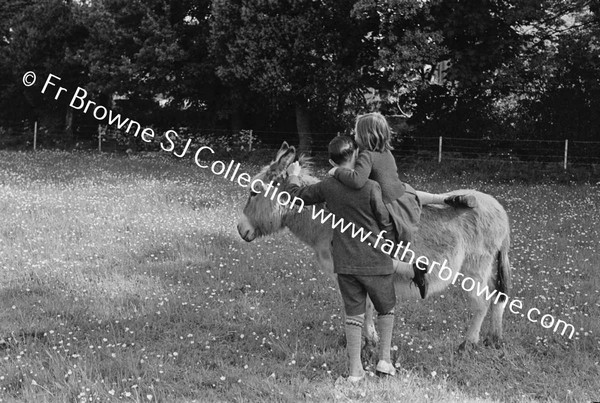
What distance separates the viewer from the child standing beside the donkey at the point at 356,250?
538cm

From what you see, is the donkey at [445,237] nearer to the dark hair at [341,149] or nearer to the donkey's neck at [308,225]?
the donkey's neck at [308,225]

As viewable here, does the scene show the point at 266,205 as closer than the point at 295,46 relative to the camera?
Yes

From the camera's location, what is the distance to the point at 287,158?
6.41 meters

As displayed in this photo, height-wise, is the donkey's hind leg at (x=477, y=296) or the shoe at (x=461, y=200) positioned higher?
the shoe at (x=461, y=200)

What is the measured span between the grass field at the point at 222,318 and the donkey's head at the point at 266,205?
1.15 meters

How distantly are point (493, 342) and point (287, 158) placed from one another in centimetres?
303

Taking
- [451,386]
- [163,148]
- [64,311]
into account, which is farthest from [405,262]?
[163,148]

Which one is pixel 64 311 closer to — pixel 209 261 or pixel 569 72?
pixel 209 261

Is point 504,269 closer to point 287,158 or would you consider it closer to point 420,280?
point 420,280

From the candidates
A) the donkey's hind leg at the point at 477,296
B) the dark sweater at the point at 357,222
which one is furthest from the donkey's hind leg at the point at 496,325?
the dark sweater at the point at 357,222

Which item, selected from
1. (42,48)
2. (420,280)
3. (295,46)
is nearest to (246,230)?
(420,280)

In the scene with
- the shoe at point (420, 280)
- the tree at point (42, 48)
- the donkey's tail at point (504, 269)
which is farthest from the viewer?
the tree at point (42, 48)

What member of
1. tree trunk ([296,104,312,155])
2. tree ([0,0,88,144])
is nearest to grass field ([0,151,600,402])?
tree trunk ([296,104,312,155])

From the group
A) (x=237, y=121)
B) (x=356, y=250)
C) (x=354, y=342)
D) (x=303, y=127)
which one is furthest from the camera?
(x=237, y=121)
